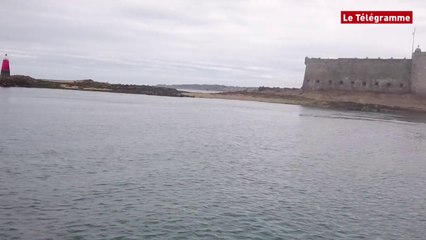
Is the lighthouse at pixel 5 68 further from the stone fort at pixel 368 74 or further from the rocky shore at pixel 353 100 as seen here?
the stone fort at pixel 368 74

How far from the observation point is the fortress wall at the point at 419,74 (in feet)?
245

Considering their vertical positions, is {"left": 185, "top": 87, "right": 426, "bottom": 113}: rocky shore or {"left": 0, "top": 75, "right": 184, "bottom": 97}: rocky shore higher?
{"left": 0, "top": 75, "right": 184, "bottom": 97}: rocky shore

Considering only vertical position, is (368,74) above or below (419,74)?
above

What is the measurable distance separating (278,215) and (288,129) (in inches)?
1060

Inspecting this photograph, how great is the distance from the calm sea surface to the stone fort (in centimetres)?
5351

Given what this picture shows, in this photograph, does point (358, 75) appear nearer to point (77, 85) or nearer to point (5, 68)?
point (77, 85)

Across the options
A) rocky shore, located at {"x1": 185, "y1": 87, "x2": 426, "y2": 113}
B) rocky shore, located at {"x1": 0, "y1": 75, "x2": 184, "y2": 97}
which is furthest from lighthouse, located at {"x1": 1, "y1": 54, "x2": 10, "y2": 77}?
rocky shore, located at {"x1": 185, "y1": 87, "x2": 426, "y2": 113}

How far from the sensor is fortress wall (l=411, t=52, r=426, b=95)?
74812 mm

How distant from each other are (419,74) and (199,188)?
71.2 m

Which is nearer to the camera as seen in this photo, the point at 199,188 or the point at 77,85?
the point at 199,188

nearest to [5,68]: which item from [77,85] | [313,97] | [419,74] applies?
[77,85]

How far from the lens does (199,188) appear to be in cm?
1582

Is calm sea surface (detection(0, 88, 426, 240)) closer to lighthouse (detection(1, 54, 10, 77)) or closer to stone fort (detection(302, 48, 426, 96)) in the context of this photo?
stone fort (detection(302, 48, 426, 96))

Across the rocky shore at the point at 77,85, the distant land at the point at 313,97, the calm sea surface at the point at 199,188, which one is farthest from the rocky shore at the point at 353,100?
the calm sea surface at the point at 199,188
